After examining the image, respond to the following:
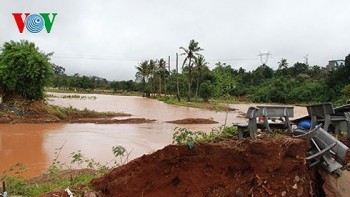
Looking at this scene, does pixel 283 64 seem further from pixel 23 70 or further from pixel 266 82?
pixel 23 70

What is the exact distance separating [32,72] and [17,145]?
8.89 m

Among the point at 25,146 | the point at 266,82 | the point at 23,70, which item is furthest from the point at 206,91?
the point at 25,146

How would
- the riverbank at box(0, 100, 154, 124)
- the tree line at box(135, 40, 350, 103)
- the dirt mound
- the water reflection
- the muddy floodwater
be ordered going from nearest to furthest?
the dirt mound < the water reflection < the muddy floodwater < the riverbank at box(0, 100, 154, 124) < the tree line at box(135, 40, 350, 103)

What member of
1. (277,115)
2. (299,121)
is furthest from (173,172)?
(299,121)

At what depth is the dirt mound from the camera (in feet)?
14.1

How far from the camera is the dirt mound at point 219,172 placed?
169 inches

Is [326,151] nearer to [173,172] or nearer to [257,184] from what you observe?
[257,184]

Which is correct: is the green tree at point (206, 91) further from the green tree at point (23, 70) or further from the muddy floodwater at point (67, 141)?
the green tree at point (23, 70)

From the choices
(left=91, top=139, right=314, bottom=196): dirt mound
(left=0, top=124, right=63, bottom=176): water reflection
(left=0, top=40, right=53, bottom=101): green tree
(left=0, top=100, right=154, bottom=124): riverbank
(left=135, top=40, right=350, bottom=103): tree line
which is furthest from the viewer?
(left=135, top=40, right=350, bottom=103): tree line

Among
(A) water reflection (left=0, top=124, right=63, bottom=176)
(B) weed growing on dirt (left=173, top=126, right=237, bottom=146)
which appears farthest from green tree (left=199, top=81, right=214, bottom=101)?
(B) weed growing on dirt (left=173, top=126, right=237, bottom=146)

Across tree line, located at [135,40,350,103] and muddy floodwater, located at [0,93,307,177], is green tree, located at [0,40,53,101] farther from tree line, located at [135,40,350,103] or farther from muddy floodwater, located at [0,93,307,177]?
tree line, located at [135,40,350,103]

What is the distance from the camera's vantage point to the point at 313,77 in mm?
63250

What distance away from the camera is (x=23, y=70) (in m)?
21.5

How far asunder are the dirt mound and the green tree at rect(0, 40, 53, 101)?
18.8 meters
